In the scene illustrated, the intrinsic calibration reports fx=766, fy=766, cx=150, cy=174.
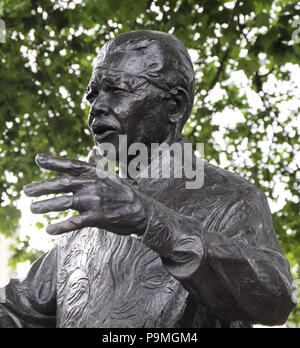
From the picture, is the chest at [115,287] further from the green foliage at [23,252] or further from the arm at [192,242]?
the green foliage at [23,252]

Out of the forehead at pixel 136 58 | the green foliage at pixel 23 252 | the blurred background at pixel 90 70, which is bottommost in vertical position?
the green foliage at pixel 23 252

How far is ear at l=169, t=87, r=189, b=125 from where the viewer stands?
3.28 metres

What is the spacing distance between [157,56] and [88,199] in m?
1.12

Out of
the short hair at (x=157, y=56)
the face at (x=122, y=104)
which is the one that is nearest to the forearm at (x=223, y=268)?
the face at (x=122, y=104)

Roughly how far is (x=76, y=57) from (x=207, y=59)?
1.40m

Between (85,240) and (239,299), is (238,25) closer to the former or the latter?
(85,240)

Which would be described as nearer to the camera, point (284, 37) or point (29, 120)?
point (284, 37)

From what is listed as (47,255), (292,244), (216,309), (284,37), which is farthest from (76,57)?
(216,309)

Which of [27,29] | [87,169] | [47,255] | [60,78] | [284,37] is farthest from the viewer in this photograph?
[60,78]

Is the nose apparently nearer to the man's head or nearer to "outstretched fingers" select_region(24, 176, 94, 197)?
the man's head

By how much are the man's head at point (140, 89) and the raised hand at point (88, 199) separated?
32.2 inches

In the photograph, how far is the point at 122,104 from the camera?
3143mm

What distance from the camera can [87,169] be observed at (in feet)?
7.70

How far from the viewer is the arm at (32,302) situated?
10.7 feet
